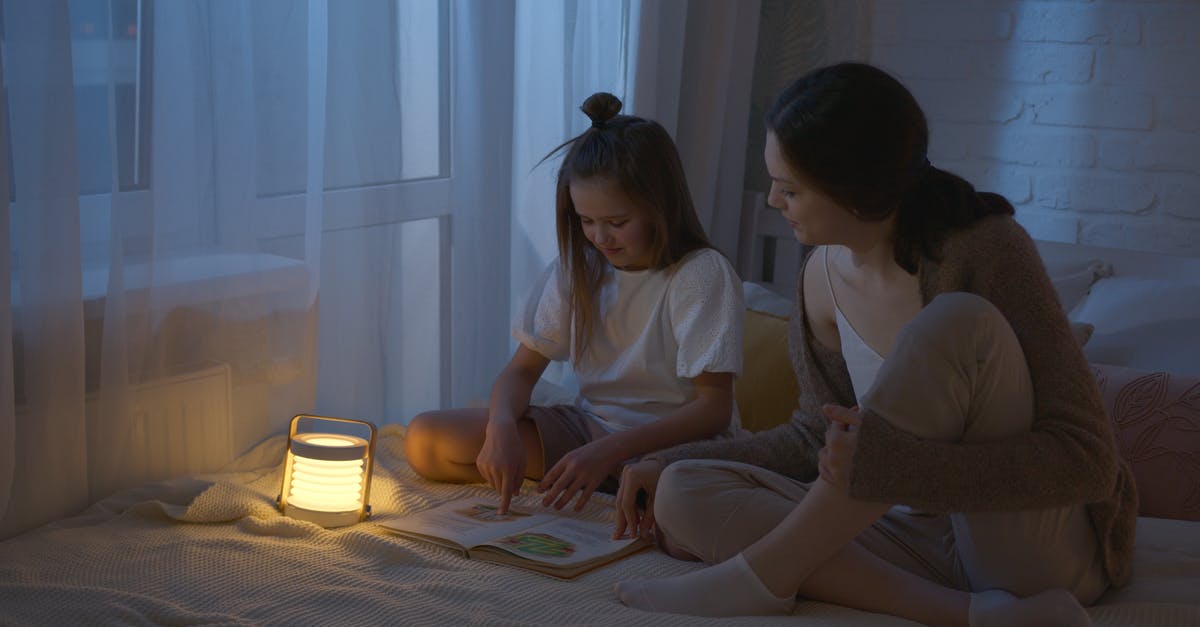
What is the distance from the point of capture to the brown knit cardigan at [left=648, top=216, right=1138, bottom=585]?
120 cm

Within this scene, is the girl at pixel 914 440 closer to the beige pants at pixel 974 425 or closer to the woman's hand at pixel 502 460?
the beige pants at pixel 974 425

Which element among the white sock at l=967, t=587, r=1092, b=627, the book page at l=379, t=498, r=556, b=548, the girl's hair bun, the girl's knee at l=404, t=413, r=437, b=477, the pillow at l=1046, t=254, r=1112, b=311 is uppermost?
the girl's hair bun

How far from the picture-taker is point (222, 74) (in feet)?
5.38

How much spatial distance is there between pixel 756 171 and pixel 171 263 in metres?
1.58

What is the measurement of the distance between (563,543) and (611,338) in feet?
1.34

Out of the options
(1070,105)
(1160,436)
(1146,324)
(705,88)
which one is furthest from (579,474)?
(1070,105)

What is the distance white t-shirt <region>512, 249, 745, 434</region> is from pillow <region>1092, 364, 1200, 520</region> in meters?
0.54

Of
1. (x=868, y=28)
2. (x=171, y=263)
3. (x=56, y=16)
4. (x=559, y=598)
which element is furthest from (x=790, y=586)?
(x=868, y=28)

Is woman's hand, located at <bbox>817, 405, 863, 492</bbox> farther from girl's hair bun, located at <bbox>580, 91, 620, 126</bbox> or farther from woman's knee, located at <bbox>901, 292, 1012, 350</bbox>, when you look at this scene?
girl's hair bun, located at <bbox>580, 91, 620, 126</bbox>

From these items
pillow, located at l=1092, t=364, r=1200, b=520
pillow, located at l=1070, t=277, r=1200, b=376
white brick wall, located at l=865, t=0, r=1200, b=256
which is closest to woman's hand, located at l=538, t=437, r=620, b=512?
pillow, located at l=1092, t=364, r=1200, b=520

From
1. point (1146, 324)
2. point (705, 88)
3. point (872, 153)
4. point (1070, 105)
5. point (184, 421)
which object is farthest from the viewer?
point (705, 88)

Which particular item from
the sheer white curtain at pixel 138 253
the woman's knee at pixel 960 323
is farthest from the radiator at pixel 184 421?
the woman's knee at pixel 960 323

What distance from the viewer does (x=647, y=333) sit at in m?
1.79

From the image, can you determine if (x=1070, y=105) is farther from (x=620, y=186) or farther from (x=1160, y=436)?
(x=620, y=186)
